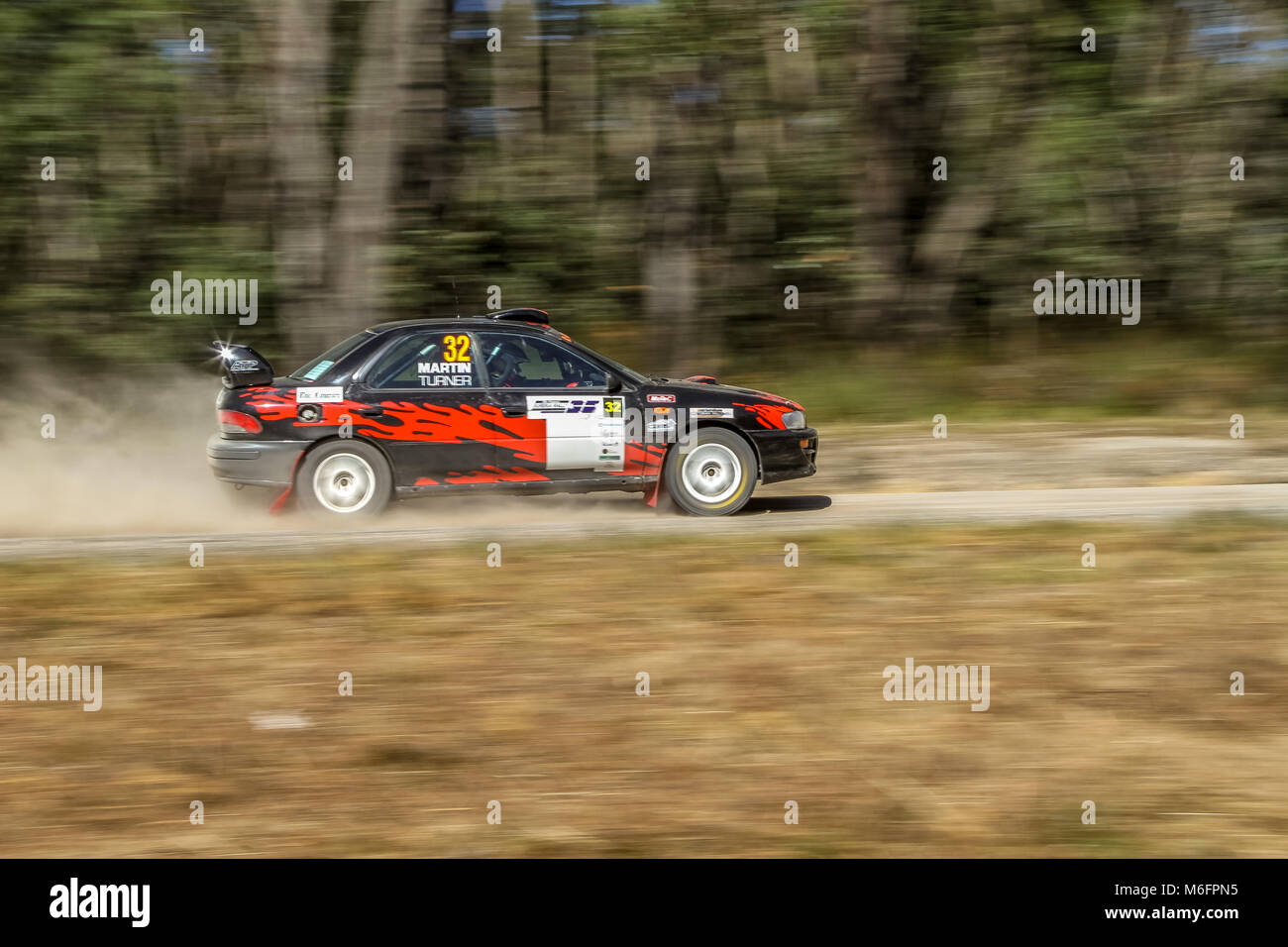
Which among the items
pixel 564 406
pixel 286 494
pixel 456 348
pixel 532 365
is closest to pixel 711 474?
pixel 564 406

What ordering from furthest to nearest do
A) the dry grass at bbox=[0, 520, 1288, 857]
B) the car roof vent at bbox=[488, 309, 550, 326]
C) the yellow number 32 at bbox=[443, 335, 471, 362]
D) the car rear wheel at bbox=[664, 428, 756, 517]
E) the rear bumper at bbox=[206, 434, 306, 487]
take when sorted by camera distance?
the car roof vent at bbox=[488, 309, 550, 326] < the car rear wheel at bbox=[664, 428, 756, 517] < the yellow number 32 at bbox=[443, 335, 471, 362] < the rear bumper at bbox=[206, 434, 306, 487] < the dry grass at bbox=[0, 520, 1288, 857]

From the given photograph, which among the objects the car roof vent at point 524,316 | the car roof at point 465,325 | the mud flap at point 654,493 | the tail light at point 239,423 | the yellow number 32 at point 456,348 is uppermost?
the car roof vent at point 524,316

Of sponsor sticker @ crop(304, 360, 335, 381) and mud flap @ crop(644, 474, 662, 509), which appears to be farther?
mud flap @ crop(644, 474, 662, 509)

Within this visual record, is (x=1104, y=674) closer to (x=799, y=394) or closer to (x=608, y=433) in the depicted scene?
(x=608, y=433)

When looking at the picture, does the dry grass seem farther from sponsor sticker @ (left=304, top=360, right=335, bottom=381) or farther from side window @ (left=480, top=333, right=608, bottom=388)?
sponsor sticker @ (left=304, top=360, right=335, bottom=381)

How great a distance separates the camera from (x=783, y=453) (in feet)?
32.7

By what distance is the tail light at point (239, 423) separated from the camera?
9406 mm

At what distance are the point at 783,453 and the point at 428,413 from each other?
2757 mm

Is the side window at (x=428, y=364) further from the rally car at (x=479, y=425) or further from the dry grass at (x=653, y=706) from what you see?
the dry grass at (x=653, y=706)

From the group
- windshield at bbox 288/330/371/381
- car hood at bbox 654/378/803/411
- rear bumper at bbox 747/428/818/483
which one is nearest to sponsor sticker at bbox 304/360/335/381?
windshield at bbox 288/330/371/381

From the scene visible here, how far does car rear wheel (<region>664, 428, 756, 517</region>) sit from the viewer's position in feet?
32.4

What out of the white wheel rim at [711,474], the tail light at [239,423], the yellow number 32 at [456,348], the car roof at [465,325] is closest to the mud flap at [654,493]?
the white wheel rim at [711,474]

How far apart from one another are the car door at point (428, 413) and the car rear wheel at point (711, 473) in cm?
144

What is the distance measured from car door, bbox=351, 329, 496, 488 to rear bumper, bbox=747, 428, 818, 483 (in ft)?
6.86
